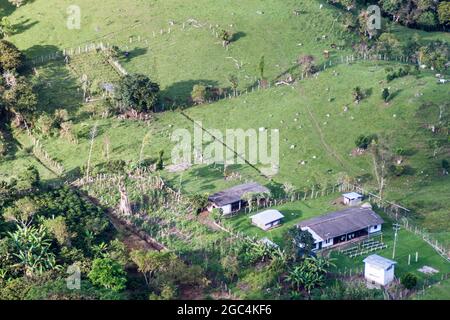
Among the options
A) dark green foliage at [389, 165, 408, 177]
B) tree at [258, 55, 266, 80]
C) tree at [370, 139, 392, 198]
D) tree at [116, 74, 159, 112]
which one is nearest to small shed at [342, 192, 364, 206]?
tree at [370, 139, 392, 198]

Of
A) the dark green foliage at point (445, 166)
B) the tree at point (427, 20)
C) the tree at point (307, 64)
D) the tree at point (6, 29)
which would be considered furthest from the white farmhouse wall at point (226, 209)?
the tree at point (427, 20)

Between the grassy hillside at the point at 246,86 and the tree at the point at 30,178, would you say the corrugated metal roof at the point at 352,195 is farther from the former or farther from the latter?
the tree at the point at 30,178

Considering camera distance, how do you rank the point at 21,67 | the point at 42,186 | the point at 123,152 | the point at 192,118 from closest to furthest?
the point at 42,186
the point at 123,152
the point at 192,118
the point at 21,67

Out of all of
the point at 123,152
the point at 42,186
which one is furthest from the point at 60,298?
the point at 123,152

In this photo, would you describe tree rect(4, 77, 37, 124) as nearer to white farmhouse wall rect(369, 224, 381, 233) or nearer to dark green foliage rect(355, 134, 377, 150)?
dark green foliage rect(355, 134, 377, 150)

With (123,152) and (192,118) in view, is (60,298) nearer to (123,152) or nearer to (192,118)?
(123,152)
